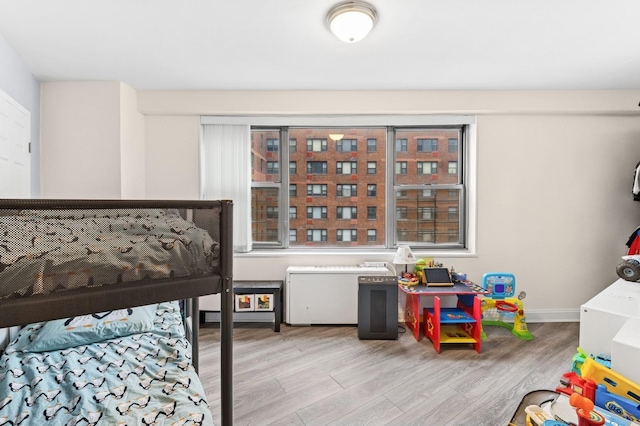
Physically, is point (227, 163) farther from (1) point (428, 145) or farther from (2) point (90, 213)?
(2) point (90, 213)

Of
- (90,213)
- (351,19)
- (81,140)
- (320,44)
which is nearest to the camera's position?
(90,213)

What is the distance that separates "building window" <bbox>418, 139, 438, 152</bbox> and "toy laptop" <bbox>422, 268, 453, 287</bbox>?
53.0 inches

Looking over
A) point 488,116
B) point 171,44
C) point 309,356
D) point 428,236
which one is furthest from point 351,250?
point 171,44

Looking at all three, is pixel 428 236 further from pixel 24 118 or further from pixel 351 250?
pixel 24 118

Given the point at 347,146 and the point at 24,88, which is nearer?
the point at 24,88

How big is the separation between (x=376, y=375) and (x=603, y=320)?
1428 millimetres

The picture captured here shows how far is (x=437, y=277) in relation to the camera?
282cm

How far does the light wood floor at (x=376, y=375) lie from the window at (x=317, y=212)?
1192 mm

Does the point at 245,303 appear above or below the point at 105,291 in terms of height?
below

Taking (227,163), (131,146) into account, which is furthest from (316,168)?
(131,146)

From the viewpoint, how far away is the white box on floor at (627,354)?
1.43 metres

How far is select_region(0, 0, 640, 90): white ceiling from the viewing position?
1.80 metres

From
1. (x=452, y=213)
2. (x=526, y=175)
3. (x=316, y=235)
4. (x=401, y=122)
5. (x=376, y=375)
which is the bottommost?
(x=376, y=375)

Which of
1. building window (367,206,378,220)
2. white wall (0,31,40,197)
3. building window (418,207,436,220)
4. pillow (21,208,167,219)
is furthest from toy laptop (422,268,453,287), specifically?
white wall (0,31,40,197)
